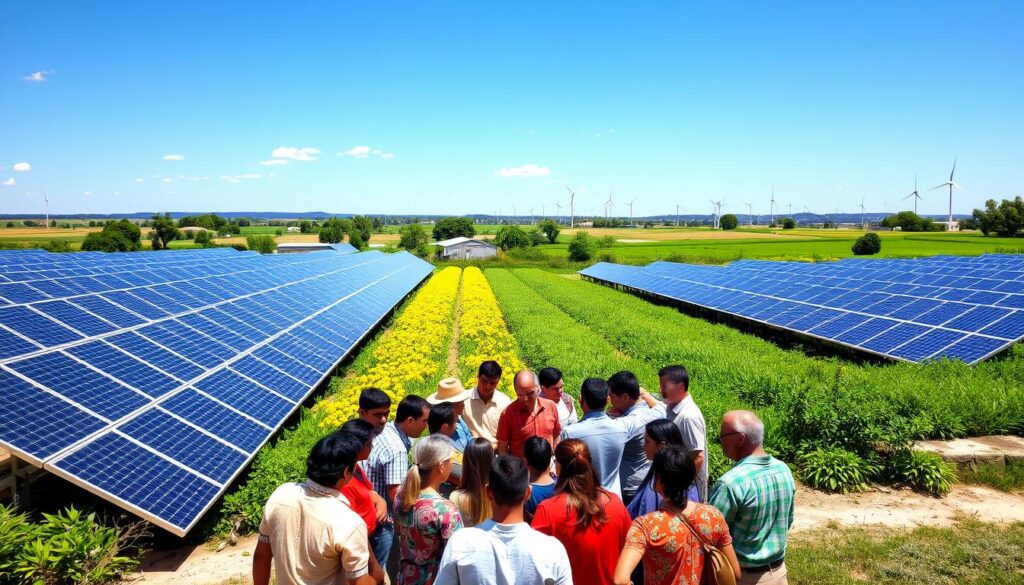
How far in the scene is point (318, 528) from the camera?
3443mm

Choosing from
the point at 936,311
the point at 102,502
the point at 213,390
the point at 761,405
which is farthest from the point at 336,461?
the point at 936,311

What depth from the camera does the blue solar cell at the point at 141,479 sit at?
550 cm

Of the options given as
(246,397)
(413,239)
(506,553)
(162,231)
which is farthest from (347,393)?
(162,231)

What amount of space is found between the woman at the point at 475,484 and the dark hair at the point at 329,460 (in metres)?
0.84

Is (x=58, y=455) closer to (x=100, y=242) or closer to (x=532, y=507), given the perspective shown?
(x=532, y=507)

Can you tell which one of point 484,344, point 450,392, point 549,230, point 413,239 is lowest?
point 484,344

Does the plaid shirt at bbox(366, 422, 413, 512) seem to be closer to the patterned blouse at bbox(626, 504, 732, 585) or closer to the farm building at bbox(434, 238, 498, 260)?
the patterned blouse at bbox(626, 504, 732, 585)

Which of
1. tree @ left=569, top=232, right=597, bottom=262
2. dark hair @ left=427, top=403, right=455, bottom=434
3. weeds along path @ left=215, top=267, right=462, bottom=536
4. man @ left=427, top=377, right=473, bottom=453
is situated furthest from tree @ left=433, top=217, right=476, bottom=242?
dark hair @ left=427, top=403, right=455, bottom=434

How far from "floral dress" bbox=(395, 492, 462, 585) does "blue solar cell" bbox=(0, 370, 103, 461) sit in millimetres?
4309

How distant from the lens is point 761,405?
1124cm

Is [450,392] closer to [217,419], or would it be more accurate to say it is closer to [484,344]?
[217,419]

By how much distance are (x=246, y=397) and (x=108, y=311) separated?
391 cm

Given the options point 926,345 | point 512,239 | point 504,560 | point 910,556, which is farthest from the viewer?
point 512,239

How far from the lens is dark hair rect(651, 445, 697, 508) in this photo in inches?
131
